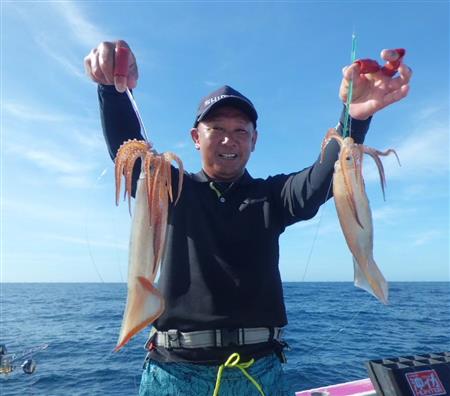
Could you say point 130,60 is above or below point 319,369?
above

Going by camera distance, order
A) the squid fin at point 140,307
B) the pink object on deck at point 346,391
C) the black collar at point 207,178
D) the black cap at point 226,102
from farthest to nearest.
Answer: the pink object on deck at point 346,391, the black collar at point 207,178, the black cap at point 226,102, the squid fin at point 140,307

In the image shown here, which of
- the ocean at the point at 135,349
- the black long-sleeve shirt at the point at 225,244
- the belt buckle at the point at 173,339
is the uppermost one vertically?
the black long-sleeve shirt at the point at 225,244

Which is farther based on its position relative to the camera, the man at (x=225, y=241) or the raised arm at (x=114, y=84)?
the man at (x=225, y=241)

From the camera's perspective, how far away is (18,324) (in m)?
32.2

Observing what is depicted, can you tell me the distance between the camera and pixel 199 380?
328 cm

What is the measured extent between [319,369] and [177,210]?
13.8 m

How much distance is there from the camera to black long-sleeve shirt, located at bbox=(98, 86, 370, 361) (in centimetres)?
338

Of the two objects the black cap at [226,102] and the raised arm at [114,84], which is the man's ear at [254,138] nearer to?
the black cap at [226,102]

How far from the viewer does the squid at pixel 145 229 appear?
2494mm

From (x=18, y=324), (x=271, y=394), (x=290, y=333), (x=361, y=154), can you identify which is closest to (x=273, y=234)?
(x=361, y=154)

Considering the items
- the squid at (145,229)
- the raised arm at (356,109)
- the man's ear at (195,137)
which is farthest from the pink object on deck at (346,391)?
the squid at (145,229)

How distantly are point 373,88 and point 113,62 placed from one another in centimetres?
204

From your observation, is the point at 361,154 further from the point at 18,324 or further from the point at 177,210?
the point at 18,324

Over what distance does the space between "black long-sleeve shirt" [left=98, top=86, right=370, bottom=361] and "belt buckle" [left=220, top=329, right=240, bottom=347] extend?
5cm
